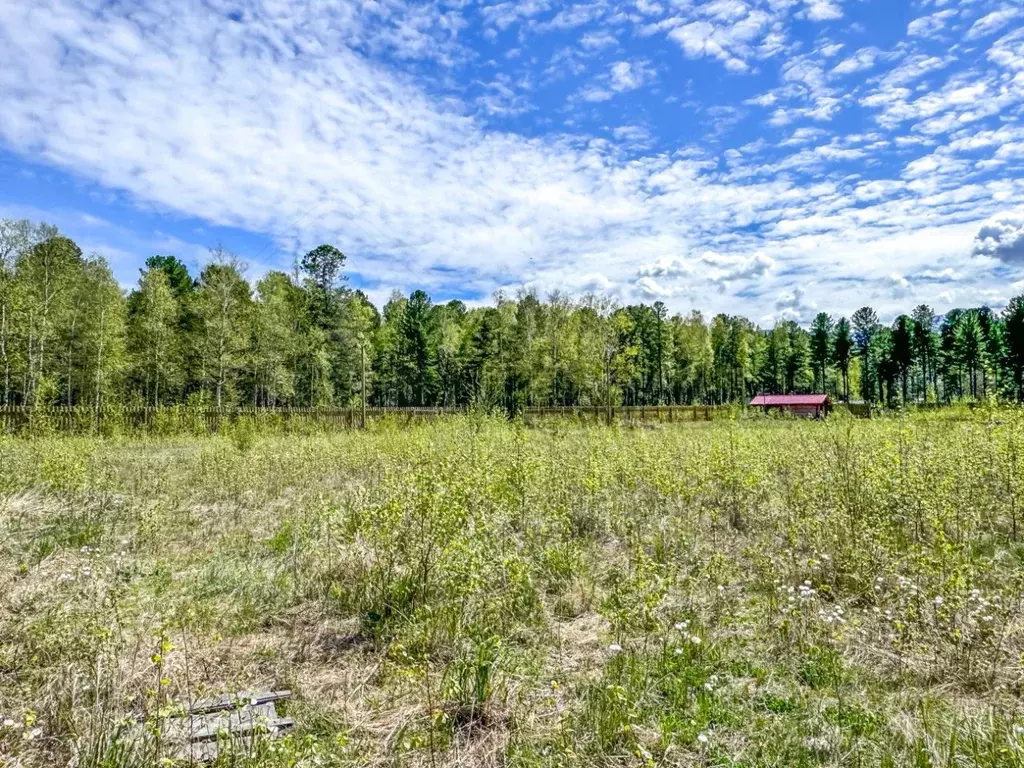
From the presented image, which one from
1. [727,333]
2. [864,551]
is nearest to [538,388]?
[727,333]

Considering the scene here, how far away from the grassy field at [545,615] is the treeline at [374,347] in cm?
426

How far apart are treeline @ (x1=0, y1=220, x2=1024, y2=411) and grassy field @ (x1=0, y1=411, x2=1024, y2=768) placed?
4.26 meters

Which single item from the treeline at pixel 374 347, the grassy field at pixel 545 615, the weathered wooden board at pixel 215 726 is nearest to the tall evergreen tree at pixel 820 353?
the treeline at pixel 374 347

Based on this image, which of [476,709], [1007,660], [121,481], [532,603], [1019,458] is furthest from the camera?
[121,481]

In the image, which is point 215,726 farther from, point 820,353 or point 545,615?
point 820,353

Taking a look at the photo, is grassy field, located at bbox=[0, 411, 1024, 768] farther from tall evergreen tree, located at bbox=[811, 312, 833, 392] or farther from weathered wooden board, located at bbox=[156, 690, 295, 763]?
tall evergreen tree, located at bbox=[811, 312, 833, 392]

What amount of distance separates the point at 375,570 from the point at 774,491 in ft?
18.8

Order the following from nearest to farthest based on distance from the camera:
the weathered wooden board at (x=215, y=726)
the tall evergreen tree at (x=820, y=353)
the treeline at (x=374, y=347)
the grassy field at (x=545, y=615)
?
the weathered wooden board at (x=215, y=726), the grassy field at (x=545, y=615), the treeline at (x=374, y=347), the tall evergreen tree at (x=820, y=353)

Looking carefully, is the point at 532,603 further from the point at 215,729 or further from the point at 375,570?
the point at 215,729

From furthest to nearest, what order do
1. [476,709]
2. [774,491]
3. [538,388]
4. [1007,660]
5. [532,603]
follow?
[538,388] → [774,491] → [532,603] → [1007,660] → [476,709]

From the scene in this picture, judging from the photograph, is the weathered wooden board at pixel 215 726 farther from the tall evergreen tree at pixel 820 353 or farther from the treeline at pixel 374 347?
the tall evergreen tree at pixel 820 353

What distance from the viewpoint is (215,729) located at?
267 cm

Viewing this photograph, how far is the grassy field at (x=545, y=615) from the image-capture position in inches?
111

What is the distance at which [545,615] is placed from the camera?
14.6 feet
